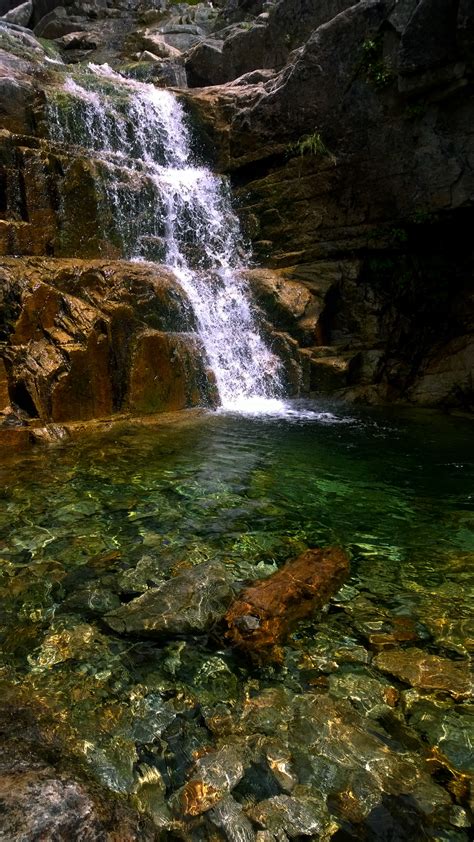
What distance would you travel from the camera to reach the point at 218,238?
14336mm

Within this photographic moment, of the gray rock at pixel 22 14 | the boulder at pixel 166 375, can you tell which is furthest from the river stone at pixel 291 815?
the gray rock at pixel 22 14

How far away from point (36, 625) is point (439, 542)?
3.44 metres

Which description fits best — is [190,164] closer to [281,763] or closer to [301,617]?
[301,617]

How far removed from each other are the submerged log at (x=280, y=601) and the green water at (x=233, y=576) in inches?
3.8

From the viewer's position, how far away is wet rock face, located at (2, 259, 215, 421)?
8578 millimetres

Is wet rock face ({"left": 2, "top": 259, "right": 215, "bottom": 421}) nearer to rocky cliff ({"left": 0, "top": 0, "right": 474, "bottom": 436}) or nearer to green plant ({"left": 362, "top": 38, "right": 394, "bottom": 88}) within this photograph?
rocky cliff ({"left": 0, "top": 0, "right": 474, "bottom": 436})

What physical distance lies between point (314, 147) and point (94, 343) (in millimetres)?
8874

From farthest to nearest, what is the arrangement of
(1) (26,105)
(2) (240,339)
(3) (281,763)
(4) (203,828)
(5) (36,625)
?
(1) (26,105) < (2) (240,339) < (5) (36,625) < (3) (281,763) < (4) (203,828)

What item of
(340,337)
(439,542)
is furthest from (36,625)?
(340,337)

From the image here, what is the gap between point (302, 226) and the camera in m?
14.0

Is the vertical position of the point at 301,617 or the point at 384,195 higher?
the point at 384,195

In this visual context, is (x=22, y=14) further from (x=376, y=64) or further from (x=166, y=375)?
(x=166, y=375)

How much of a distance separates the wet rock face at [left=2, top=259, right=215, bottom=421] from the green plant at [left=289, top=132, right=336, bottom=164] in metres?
6.21

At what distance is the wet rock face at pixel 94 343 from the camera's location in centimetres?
858
